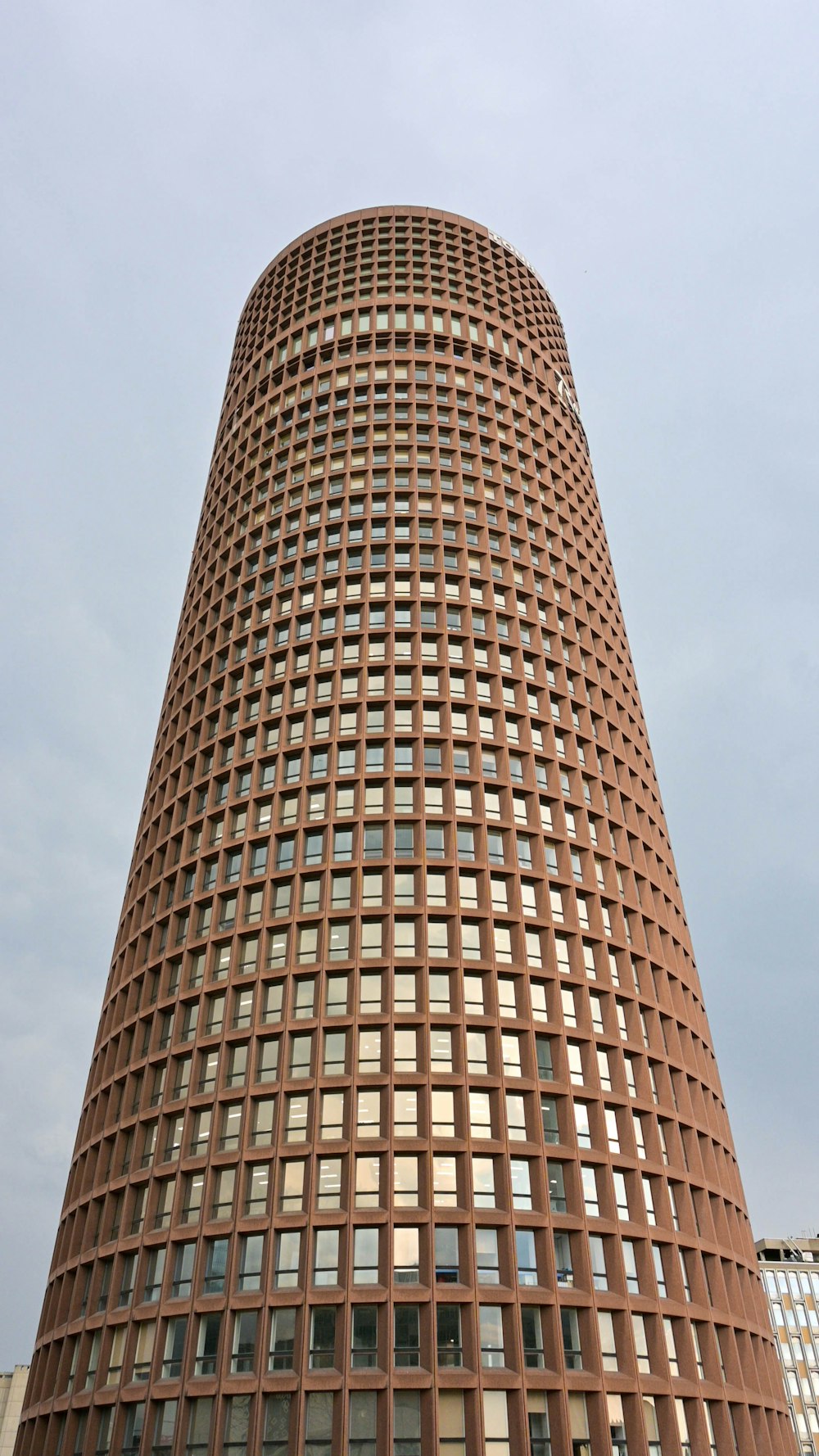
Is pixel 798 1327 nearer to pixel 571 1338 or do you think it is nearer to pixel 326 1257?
pixel 571 1338

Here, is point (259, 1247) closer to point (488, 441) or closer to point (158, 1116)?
point (158, 1116)

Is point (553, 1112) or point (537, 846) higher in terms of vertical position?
point (537, 846)

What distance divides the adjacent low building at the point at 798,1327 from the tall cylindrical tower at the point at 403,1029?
7904 centimetres

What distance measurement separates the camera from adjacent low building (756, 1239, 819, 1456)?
108 metres

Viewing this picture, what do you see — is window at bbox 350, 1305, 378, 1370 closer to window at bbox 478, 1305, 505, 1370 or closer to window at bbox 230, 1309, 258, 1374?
window at bbox 230, 1309, 258, 1374

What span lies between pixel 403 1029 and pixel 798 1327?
99.3 meters

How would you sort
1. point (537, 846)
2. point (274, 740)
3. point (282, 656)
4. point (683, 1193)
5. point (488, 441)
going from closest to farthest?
1. point (683, 1193)
2. point (537, 846)
3. point (274, 740)
4. point (282, 656)
5. point (488, 441)

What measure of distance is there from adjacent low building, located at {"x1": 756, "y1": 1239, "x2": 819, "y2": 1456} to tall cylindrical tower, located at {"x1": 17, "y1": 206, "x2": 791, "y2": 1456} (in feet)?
259

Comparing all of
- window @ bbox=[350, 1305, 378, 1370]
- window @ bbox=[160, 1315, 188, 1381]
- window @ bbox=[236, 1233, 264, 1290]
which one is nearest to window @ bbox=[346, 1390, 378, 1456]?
window @ bbox=[350, 1305, 378, 1370]

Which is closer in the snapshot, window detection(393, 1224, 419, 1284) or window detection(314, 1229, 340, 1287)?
window detection(393, 1224, 419, 1284)

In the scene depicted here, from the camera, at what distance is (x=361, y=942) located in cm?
4266

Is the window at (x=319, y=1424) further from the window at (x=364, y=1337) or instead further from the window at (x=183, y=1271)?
the window at (x=183, y=1271)

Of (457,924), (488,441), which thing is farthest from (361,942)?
(488,441)

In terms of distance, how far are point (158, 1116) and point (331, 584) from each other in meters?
27.1
